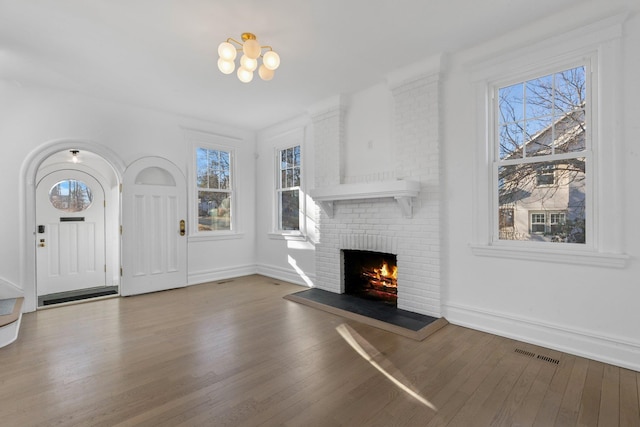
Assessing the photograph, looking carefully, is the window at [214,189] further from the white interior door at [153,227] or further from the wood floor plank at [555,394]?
the wood floor plank at [555,394]

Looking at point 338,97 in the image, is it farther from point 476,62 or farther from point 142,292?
point 142,292

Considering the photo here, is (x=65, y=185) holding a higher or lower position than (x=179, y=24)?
lower

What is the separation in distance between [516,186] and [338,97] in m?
→ 2.62

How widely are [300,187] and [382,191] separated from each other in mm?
2103

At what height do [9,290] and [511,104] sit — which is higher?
[511,104]

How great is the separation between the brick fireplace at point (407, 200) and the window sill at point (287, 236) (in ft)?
3.30

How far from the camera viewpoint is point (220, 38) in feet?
10.1

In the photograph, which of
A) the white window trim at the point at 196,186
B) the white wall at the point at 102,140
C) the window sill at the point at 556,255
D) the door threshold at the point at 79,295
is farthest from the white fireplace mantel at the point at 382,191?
the door threshold at the point at 79,295

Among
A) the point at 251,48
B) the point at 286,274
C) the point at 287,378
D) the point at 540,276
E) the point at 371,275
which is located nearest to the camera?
the point at 287,378

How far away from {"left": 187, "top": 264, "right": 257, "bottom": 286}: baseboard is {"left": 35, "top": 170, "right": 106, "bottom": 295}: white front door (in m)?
1.84

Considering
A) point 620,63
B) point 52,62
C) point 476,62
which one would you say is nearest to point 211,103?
point 52,62

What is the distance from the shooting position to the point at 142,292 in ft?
16.2

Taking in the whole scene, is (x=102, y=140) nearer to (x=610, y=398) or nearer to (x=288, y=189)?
(x=288, y=189)

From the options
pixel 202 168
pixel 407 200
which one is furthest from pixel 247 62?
pixel 202 168
